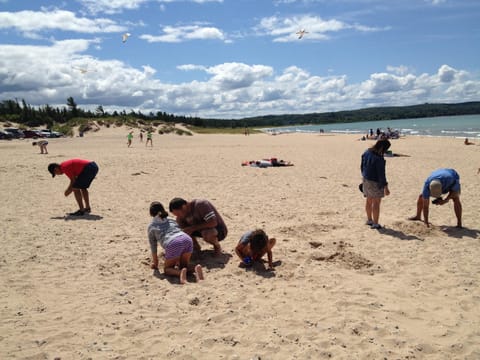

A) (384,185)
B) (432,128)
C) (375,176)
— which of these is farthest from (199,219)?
(432,128)

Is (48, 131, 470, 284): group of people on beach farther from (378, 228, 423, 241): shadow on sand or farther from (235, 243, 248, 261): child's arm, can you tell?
(378, 228, 423, 241): shadow on sand

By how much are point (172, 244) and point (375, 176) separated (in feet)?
13.6

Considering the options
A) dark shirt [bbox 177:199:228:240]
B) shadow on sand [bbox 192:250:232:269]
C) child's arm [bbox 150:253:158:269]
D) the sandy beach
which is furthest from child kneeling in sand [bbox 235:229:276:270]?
child's arm [bbox 150:253:158:269]

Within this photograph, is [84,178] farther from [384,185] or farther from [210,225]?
[384,185]

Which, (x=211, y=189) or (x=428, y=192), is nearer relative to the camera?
(x=428, y=192)

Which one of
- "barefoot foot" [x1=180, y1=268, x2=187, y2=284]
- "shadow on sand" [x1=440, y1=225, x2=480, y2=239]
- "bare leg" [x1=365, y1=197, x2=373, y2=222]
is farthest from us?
"bare leg" [x1=365, y1=197, x2=373, y2=222]

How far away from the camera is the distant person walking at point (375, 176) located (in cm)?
732

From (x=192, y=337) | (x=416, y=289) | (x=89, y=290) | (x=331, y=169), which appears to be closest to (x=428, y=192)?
(x=416, y=289)

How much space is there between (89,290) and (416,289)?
13.5ft

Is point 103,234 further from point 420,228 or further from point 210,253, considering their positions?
point 420,228

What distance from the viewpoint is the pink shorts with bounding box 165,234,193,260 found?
5301 millimetres

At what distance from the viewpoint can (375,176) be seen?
7355 millimetres

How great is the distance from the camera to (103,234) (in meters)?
7.29

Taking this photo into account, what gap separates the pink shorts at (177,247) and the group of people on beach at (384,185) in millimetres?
3898
